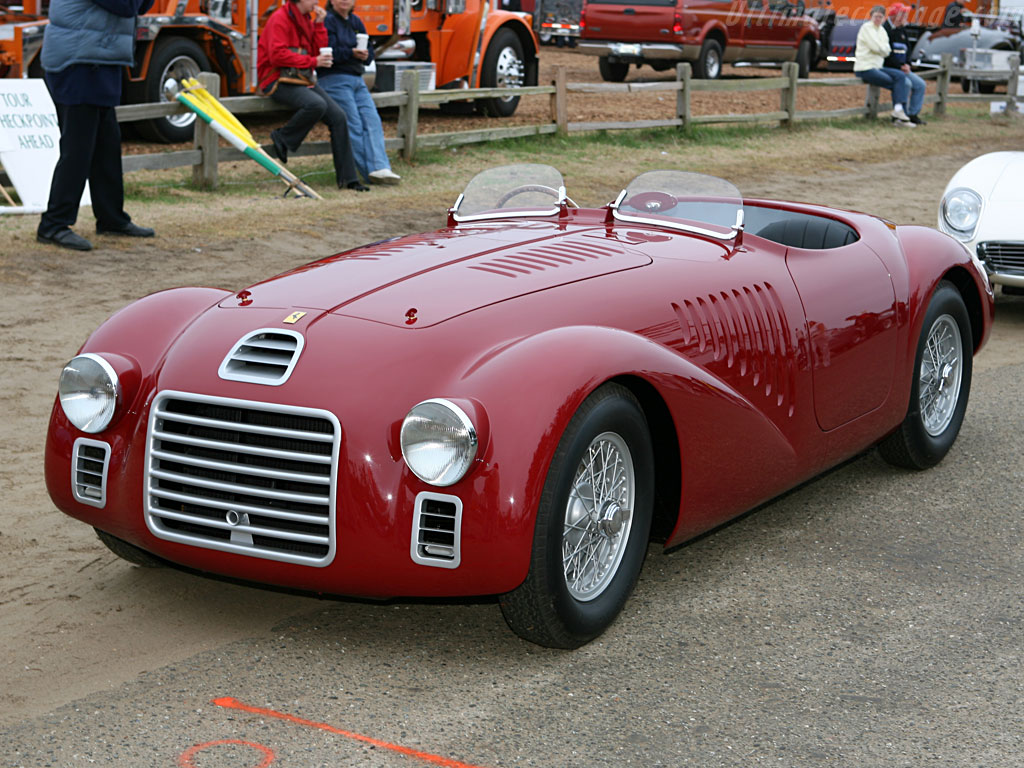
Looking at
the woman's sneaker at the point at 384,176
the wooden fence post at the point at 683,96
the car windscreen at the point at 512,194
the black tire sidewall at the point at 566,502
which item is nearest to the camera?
the black tire sidewall at the point at 566,502

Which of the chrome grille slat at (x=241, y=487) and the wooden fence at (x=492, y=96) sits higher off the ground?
the wooden fence at (x=492, y=96)

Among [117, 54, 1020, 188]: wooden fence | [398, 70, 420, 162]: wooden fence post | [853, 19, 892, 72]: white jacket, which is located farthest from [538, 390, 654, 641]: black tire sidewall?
[853, 19, 892, 72]: white jacket

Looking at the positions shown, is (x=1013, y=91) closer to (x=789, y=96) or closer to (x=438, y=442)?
(x=789, y=96)

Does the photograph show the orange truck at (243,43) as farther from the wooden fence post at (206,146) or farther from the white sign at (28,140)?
the white sign at (28,140)

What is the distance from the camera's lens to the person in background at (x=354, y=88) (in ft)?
39.8

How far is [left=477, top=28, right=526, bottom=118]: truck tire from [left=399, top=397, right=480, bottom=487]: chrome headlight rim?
13.9m

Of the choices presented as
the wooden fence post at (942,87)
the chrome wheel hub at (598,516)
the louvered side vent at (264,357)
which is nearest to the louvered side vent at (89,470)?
the louvered side vent at (264,357)

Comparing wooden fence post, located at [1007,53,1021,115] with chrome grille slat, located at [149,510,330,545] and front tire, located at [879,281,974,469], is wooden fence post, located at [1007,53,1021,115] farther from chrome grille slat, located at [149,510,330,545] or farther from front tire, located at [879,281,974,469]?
chrome grille slat, located at [149,510,330,545]

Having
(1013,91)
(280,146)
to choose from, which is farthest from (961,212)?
(1013,91)

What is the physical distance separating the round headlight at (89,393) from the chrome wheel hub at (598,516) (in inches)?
54.5

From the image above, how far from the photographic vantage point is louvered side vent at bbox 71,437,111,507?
3889 mm

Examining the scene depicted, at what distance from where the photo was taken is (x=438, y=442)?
3.46 metres

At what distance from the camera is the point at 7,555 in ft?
14.5

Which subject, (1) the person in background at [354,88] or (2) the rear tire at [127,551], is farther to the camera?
(1) the person in background at [354,88]
